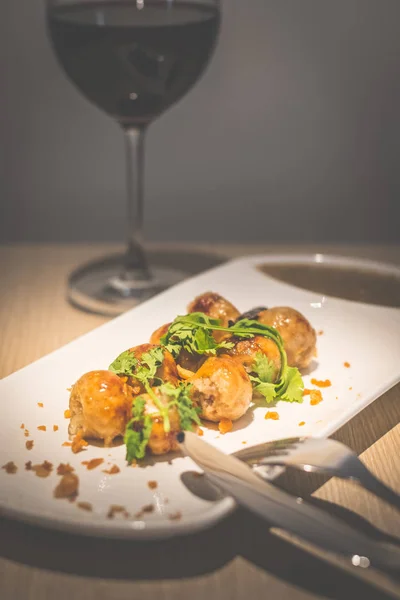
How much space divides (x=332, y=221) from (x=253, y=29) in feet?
1.99

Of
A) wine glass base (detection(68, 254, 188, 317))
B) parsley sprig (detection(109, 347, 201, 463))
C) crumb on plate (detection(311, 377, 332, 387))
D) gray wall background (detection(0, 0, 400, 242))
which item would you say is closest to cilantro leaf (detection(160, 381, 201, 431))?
parsley sprig (detection(109, 347, 201, 463))

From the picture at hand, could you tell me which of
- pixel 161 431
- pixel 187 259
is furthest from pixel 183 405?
→ pixel 187 259

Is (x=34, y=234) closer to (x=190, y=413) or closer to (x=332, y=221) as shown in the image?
(x=332, y=221)

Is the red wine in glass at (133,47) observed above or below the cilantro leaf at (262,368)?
above

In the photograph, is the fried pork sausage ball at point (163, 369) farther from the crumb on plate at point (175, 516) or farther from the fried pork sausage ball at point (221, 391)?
the crumb on plate at point (175, 516)

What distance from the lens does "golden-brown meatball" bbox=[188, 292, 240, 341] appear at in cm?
129

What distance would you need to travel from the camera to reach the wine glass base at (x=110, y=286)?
165 centimetres

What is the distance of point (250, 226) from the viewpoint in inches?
98.0

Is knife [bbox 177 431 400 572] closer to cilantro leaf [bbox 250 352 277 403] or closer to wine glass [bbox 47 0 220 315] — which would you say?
cilantro leaf [bbox 250 352 277 403]

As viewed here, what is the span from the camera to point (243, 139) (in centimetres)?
238

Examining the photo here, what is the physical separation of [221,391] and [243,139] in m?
1.48

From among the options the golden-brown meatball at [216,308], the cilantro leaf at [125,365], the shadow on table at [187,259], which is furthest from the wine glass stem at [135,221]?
the cilantro leaf at [125,365]

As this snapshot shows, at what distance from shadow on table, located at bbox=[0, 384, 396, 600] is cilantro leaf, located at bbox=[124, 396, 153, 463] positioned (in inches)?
3.9

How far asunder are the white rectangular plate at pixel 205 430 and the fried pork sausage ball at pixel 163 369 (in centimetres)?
9
